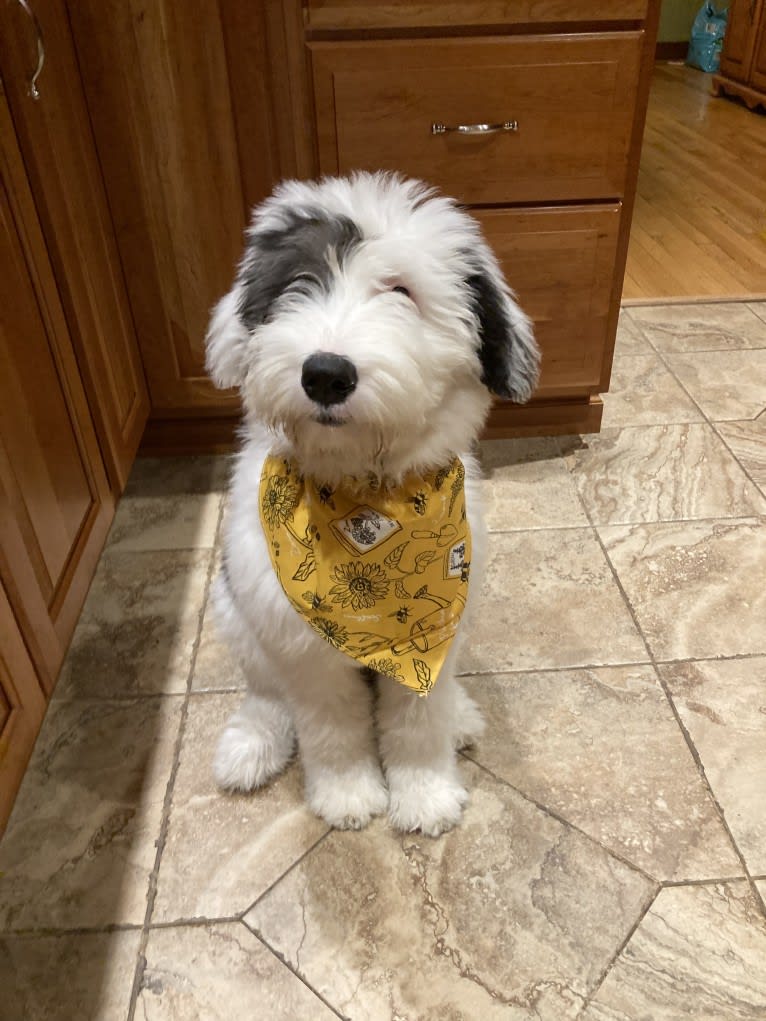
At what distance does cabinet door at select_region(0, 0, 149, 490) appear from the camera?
1308 mm

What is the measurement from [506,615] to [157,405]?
1009mm

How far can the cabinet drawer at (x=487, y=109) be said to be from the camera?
1.67m

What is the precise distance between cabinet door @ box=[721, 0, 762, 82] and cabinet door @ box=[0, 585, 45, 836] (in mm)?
5543

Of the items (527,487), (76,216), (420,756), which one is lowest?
(527,487)

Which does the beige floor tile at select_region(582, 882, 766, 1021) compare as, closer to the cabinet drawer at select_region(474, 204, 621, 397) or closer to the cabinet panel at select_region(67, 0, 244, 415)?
the cabinet drawer at select_region(474, 204, 621, 397)

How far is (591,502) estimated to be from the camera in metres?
2.04

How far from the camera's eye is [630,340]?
275 cm

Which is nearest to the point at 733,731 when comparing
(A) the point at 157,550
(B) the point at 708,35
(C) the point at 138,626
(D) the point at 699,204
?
(C) the point at 138,626

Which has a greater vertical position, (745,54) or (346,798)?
(745,54)

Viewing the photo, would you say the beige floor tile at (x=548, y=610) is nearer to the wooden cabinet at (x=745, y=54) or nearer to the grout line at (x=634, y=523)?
the grout line at (x=634, y=523)

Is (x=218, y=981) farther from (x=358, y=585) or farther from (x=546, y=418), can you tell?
(x=546, y=418)

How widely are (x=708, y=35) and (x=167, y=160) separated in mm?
5435

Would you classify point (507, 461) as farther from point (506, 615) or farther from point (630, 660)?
point (630, 660)

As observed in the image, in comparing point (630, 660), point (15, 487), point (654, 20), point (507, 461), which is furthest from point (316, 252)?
point (507, 461)
